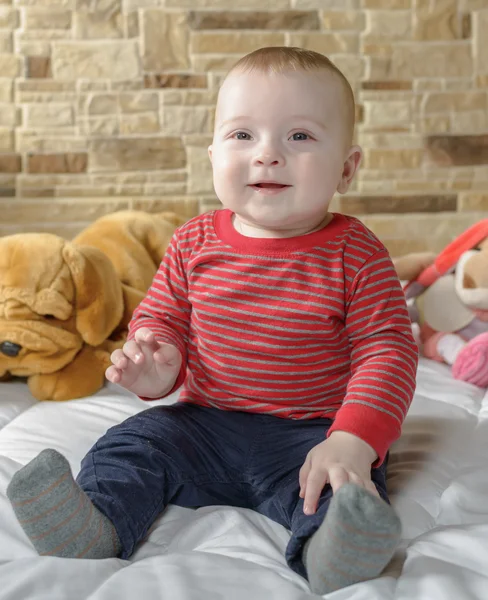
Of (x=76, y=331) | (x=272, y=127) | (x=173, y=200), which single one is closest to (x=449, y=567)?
(x=272, y=127)

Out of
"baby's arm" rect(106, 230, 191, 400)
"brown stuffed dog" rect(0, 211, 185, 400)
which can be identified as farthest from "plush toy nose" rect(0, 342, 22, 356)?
"baby's arm" rect(106, 230, 191, 400)

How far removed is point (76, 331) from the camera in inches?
55.8

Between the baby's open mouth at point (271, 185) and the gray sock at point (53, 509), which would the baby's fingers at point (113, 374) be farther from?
the baby's open mouth at point (271, 185)

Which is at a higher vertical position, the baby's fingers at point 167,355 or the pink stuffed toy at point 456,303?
the baby's fingers at point 167,355

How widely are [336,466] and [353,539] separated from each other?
0.43 feet

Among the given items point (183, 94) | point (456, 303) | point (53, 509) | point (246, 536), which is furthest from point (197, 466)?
point (183, 94)

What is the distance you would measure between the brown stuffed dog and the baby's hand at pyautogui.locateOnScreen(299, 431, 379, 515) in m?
0.62

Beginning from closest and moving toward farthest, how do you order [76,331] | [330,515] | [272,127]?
[330,515]
[272,127]
[76,331]

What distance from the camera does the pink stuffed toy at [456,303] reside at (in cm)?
151

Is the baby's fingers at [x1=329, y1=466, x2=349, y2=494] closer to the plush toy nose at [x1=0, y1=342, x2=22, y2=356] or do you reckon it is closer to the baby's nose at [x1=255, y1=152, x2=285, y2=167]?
the baby's nose at [x1=255, y1=152, x2=285, y2=167]

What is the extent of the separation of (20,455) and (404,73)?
6.24 feet

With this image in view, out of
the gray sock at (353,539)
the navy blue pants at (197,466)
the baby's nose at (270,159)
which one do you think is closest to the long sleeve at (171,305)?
the navy blue pants at (197,466)

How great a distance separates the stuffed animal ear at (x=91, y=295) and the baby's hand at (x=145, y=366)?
16.5 inches

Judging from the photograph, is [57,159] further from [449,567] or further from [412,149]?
[449,567]
